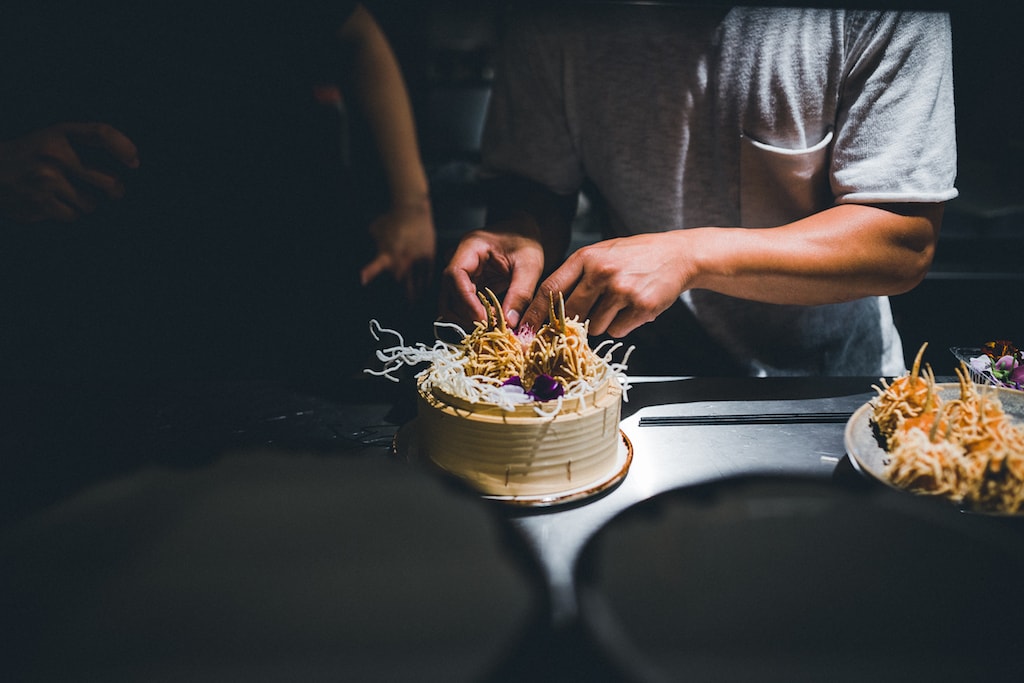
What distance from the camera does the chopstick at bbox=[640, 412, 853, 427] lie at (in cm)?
145

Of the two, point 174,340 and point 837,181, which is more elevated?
point 837,181

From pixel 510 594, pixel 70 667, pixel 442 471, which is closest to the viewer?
pixel 70 667

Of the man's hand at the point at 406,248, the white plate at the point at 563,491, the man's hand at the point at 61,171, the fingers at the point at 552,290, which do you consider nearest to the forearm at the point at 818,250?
the fingers at the point at 552,290

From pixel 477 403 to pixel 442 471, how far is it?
17cm

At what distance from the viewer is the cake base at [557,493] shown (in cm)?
108

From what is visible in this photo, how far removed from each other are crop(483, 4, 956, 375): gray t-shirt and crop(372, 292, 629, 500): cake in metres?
0.74

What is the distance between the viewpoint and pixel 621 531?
A: 1053 millimetres

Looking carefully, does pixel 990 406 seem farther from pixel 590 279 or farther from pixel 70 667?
pixel 70 667

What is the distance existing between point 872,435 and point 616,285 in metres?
0.58

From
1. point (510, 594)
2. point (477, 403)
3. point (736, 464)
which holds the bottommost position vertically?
point (736, 464)

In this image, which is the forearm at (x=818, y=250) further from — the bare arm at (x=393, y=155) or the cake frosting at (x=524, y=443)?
the bare arm at (x=393, y=155)

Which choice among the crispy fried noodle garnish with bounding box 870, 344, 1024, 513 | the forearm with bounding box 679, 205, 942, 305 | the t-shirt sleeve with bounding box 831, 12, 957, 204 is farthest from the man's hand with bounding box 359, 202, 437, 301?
the crispy fried noodle garnish with bounding box 870, 344, 1024, 513

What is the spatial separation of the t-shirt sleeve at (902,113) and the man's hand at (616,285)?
0.50 meters

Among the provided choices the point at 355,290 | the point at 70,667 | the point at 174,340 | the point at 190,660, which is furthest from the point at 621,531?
the point at 174,340
